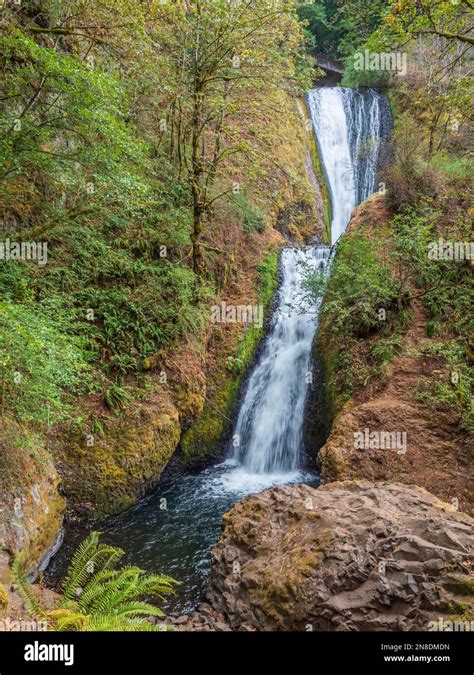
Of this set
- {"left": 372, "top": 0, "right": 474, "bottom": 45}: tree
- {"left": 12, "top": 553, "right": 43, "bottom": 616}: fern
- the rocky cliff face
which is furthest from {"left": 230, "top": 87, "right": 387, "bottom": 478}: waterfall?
{"left": 12, "top": 553, "right": 43, "bottom": 616}: fern

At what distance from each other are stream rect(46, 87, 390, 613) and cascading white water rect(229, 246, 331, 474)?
0.08ft

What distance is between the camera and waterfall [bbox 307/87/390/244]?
1916 centimetres

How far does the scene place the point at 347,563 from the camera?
14.4ft

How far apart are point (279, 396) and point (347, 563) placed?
21.3ft

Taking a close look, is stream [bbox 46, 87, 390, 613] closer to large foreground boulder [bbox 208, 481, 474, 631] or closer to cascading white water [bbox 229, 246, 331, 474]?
cascading white water [bbox 229, 246, 331, 474]

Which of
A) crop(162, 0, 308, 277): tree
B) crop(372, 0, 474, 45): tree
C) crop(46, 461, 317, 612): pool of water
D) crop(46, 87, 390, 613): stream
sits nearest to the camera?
crop(372, 0, 474, 45): tree

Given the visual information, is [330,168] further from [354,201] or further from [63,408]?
[63,408]

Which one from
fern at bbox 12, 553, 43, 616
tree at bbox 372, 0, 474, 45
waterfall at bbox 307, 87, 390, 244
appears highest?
waterfall at bbox 307, 87, 390, 244

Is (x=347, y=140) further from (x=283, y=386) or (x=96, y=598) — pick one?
(x=96, y=598)

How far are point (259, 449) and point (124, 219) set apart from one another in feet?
20.6

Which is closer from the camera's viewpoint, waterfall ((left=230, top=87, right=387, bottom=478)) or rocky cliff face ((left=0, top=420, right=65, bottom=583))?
rocky cliff face ((left=0, top=420, right=65, bottom=583))

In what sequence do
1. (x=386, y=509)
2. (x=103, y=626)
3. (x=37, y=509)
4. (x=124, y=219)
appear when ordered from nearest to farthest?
(x=103, y=626) → (x=386, y=509) → (x=37, y=509) → (x=124, y=219)

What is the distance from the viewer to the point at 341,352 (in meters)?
9.73
